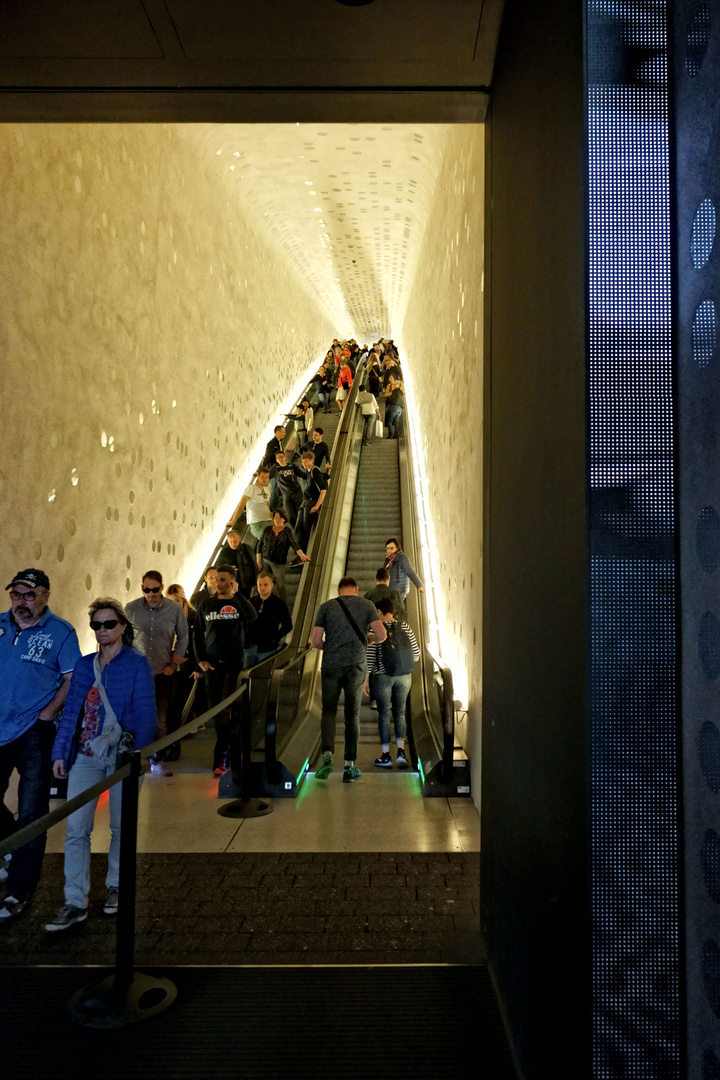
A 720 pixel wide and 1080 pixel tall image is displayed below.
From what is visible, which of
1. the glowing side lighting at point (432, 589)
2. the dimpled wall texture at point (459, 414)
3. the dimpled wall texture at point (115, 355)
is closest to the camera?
the dimpled wall texture at point (459, 414)

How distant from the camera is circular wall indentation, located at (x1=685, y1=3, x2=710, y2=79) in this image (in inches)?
71.2

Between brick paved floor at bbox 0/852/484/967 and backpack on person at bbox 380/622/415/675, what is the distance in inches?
89.8

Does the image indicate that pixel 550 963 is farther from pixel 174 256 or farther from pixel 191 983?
pixel 174 256

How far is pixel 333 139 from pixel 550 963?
11.7m

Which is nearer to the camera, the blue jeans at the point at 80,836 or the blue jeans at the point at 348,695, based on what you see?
the blue jeans at the point at 80,836

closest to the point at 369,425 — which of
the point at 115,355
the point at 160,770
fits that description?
the point at 115,355

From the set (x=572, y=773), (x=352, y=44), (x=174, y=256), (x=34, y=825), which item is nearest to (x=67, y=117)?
(x=352, y=44)

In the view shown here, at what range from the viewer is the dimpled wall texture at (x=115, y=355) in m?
6.25

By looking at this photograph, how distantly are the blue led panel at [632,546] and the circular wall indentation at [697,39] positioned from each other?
6cm

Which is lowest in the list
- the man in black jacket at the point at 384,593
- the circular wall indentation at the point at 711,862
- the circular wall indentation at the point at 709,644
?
the circular wall indentation at the point at 711,862

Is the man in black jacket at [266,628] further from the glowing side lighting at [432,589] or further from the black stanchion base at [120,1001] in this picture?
the black stanchion base at [120,1001]

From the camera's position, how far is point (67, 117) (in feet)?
12.3

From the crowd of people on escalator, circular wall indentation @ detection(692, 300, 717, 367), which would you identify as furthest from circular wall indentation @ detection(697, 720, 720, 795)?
the crowd of people on escalator

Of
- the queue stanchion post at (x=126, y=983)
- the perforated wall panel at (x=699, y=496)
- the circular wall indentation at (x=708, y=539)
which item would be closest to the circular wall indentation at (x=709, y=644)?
the perforated wall panel at (x=699, y=496)
